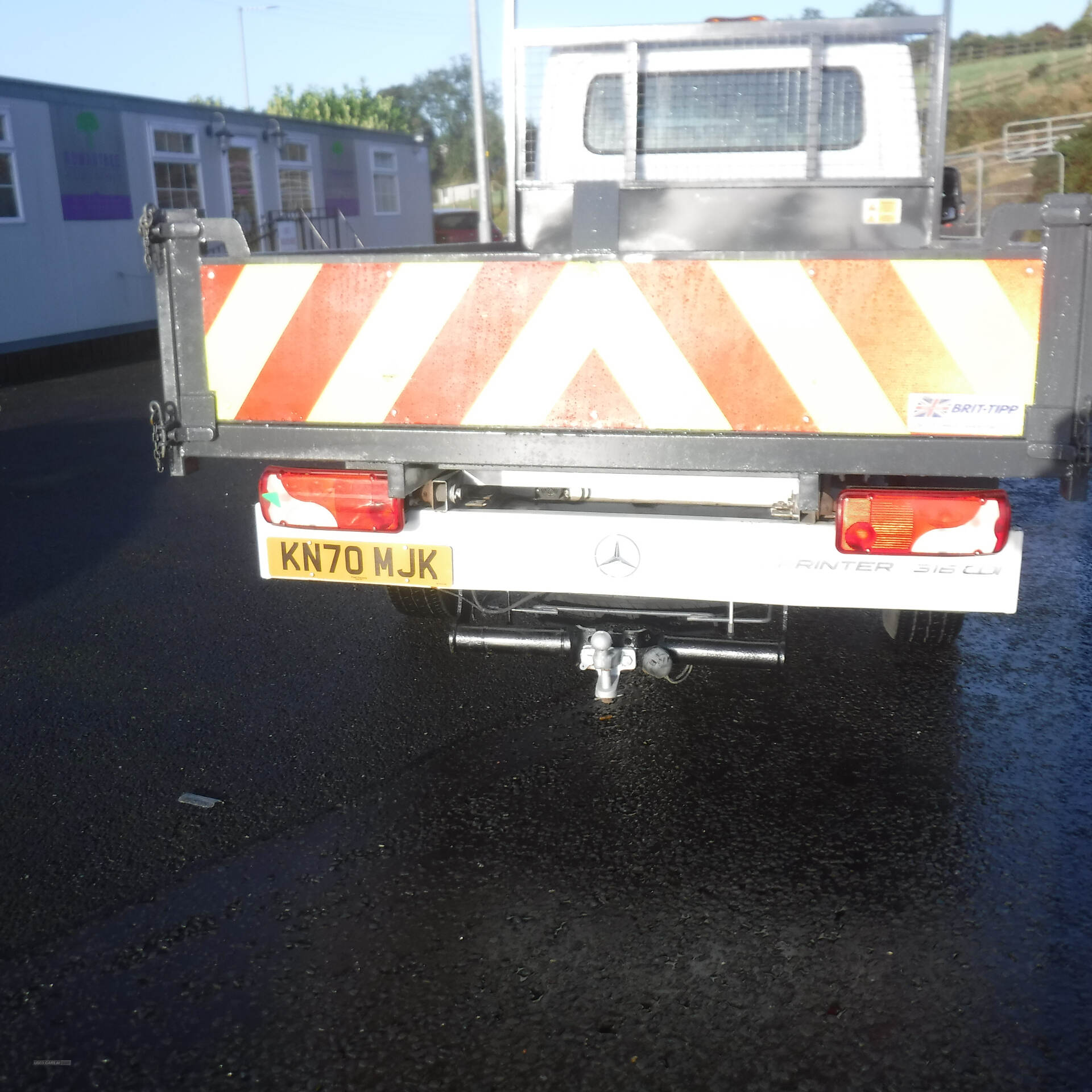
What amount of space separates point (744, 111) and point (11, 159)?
1321cm

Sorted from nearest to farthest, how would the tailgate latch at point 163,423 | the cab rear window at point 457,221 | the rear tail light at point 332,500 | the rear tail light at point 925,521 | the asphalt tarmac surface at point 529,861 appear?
the asphalt tarmac surface at point 529,861 → the rear tail light at point 925,521 → the tailgate latch at point 163,423 → the rear tail light at point 332,500 → the cab rear window at point 457,221

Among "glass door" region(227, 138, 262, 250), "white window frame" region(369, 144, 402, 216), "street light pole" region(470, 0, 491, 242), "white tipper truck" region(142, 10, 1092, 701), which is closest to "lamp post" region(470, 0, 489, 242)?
"street light pole" region(470, 0, 491, 242)

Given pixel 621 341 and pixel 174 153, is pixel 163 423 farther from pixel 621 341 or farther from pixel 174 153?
pixel 174 153

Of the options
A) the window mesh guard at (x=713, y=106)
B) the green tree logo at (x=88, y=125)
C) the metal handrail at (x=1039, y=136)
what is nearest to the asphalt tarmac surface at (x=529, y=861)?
the window mesh guard at (x=713, y=106)

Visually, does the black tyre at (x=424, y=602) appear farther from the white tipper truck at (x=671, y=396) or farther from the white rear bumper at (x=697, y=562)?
the white rear bumper at (x=697, y=562)

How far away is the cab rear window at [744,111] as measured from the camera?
15.6 ft

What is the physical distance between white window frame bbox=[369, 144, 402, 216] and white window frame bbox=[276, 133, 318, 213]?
9.68 ft

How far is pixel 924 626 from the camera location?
14.6 feet

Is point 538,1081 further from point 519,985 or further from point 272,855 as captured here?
point 272,855

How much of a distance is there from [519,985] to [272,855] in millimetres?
955

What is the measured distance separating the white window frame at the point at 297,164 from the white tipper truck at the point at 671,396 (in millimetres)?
19073

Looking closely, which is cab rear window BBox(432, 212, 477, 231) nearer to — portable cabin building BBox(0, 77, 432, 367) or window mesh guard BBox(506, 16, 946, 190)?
portable cabin building BBox(0, 77, 432, 367)

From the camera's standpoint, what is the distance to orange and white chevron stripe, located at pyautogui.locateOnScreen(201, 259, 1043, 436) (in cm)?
304

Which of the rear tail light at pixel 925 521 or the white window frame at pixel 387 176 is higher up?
the white window frame at pixel 387 176
